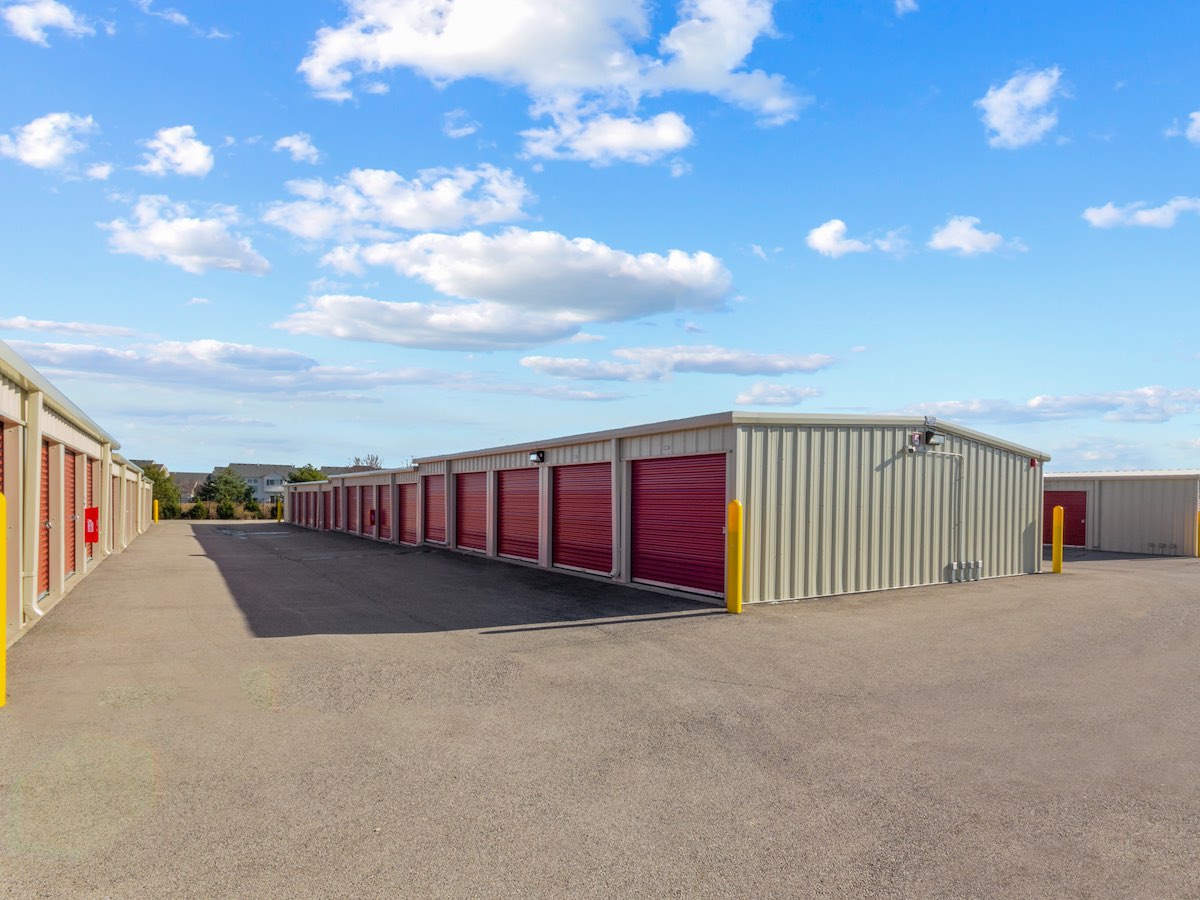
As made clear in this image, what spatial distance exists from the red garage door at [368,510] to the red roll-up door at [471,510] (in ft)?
35.7

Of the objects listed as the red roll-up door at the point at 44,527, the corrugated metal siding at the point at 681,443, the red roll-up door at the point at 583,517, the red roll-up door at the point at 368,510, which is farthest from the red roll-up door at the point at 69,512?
the red roll-up door at the point at 368,510

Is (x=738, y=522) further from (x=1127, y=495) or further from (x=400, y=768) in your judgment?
(x=1127, y=495)

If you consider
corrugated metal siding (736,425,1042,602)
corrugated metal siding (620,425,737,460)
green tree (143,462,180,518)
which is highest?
corrugated metal siding (620,425,737,460)

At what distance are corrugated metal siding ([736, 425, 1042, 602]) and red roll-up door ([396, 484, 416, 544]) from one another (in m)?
19.0

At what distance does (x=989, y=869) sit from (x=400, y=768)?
145 inches

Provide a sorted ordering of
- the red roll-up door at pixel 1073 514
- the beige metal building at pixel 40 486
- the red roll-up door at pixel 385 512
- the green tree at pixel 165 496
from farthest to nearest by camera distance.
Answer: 1. the green tree at pixel 165 496
2. the red roll-up door at pixel 385 512
3. the red roll-up door at pixel 1073 514
4. the beige metal building at pixel 40 486

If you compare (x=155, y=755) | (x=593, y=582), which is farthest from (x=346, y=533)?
(x=155, y=755)

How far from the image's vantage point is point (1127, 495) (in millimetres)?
27062

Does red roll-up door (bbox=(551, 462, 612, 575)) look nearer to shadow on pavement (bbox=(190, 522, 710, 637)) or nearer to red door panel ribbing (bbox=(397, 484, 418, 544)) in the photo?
shadow on pavement (bbox=(190, 522, 710, 637))

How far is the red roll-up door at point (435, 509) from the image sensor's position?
2684cm

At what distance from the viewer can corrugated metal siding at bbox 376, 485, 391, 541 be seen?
33106 mm

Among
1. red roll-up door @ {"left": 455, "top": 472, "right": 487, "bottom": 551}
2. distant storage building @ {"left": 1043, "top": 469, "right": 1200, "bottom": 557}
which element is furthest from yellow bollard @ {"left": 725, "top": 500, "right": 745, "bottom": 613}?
distant storage building @ {"left": 1043, "top": 469, "right": 1200, "bottom": 557}

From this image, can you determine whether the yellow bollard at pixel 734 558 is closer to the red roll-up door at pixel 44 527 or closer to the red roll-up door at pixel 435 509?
the red roll-up door at pixel 44 527

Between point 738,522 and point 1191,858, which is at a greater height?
point 738,522
